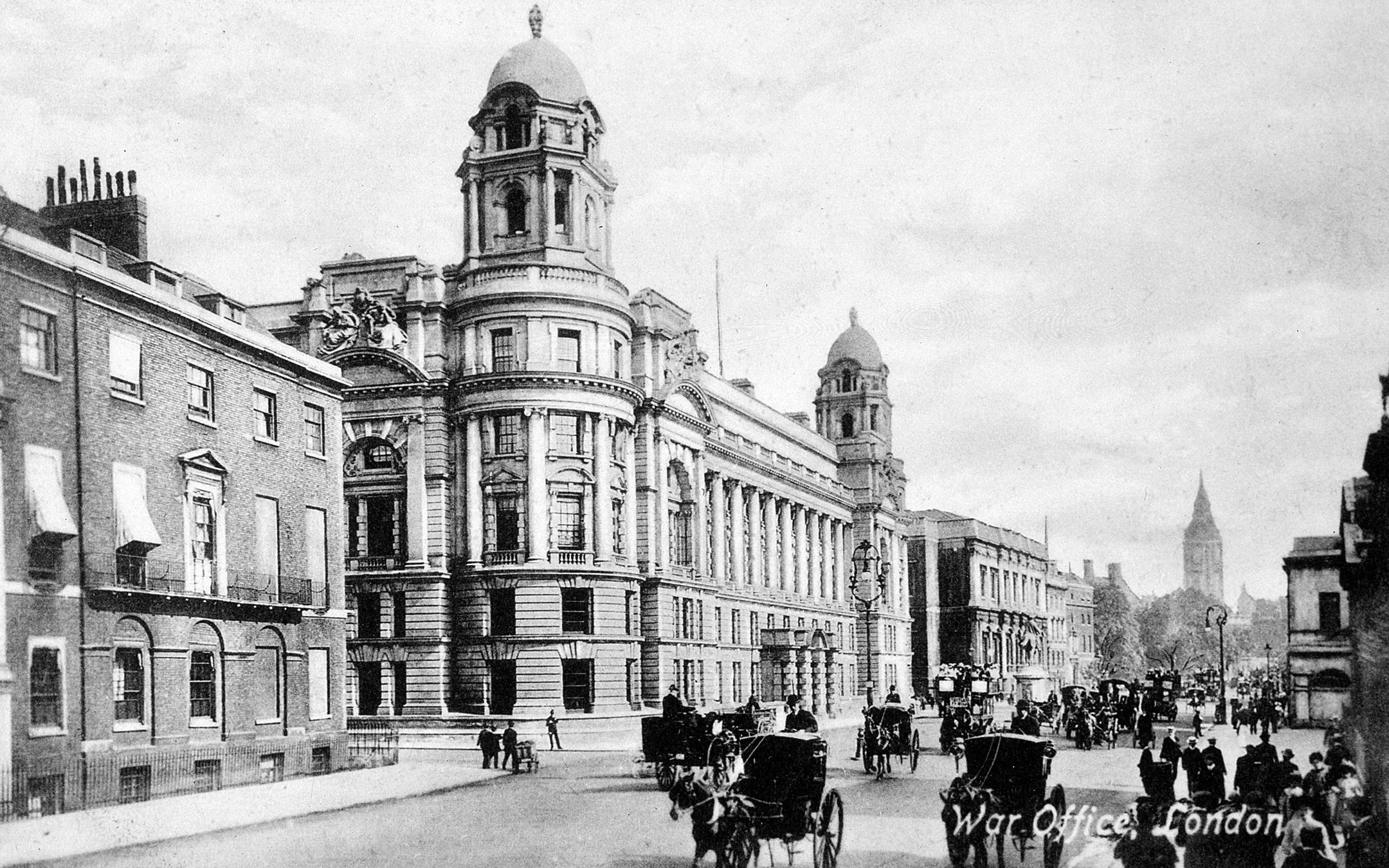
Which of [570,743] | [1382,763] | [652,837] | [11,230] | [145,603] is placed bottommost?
[570,743]

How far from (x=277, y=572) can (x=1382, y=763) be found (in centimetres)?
2727

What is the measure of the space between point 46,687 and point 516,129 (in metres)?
39.8

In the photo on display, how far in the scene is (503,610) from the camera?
56531mm

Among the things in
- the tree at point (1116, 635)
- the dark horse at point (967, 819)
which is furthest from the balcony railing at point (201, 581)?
the tree at point (1116, 635)

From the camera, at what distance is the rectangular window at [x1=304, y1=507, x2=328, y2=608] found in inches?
1484

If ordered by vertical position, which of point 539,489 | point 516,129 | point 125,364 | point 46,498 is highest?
point 516,129

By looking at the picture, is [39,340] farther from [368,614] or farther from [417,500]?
[368,614]

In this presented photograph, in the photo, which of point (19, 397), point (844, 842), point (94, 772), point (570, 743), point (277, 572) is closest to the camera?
point (844, 842)

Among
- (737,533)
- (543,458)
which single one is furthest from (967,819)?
(737,533)

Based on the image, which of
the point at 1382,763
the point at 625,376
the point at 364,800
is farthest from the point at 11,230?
the point at 625,376

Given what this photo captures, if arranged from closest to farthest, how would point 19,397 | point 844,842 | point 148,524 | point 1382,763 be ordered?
point 1382,763, point 844,842, point 19,397, point 148,524

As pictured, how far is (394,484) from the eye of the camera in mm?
59156

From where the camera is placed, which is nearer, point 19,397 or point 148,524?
point 19,397

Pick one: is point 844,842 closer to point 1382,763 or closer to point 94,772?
point 1382,763
